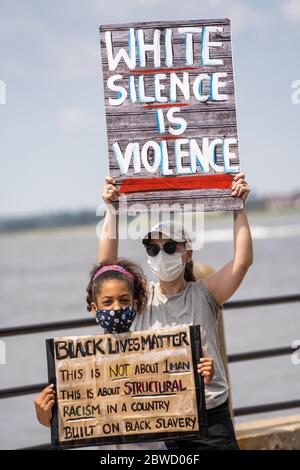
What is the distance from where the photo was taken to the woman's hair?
4438 millimetres

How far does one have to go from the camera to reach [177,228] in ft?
15.0

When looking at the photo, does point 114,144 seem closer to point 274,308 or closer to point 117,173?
point 117,173

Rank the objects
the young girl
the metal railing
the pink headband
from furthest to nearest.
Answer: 1. the metal railing
2. the pink headband
3. the young girl

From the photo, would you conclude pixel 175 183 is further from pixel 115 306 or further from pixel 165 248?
pixel 115 306

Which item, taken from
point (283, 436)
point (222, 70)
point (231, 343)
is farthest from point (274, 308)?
point (222, 70)

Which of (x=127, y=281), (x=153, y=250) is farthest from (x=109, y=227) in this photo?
(x=127, y=281)

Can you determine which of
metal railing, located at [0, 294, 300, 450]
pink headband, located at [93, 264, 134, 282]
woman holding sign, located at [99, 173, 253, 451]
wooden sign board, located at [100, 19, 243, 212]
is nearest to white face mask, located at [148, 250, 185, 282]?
woman holding sign, located at [99, 173, 253, 451]

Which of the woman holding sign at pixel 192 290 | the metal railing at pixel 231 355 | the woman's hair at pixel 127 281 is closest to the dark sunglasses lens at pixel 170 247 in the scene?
the woman holding sign at pixel 192 290

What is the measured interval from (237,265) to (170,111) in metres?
0.74

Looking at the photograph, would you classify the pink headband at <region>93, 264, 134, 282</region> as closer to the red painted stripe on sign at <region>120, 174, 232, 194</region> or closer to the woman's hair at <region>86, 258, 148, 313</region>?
the woman's hair at <region>86, 258, 148, 313</region>

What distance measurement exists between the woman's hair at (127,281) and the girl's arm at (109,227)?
47mm

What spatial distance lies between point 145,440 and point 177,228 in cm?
89

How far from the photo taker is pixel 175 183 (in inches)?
186

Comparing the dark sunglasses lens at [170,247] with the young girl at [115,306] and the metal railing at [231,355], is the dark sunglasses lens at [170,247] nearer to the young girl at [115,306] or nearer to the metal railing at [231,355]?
the young girl at [115,306]
